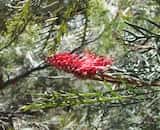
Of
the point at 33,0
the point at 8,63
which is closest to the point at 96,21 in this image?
the point at 8,63

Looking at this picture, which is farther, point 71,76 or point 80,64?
point 71,76

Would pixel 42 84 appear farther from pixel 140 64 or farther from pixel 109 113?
pixel 140 64

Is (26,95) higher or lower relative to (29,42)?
lower

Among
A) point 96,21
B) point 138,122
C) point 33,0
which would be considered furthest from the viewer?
point 96,21

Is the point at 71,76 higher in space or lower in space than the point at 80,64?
lower

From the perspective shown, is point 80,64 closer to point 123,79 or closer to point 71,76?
point 123,79

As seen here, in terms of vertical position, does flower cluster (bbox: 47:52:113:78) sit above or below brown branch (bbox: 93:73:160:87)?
above

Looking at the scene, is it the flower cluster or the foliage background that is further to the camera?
the foliage background

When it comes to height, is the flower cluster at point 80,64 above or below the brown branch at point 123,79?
above

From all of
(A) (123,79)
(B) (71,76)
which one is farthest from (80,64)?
(B) (71,76)

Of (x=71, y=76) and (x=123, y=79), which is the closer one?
(x=123, y=79)

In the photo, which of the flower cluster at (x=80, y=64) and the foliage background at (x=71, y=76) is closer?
the flower cluster at (x=80, y=64)
